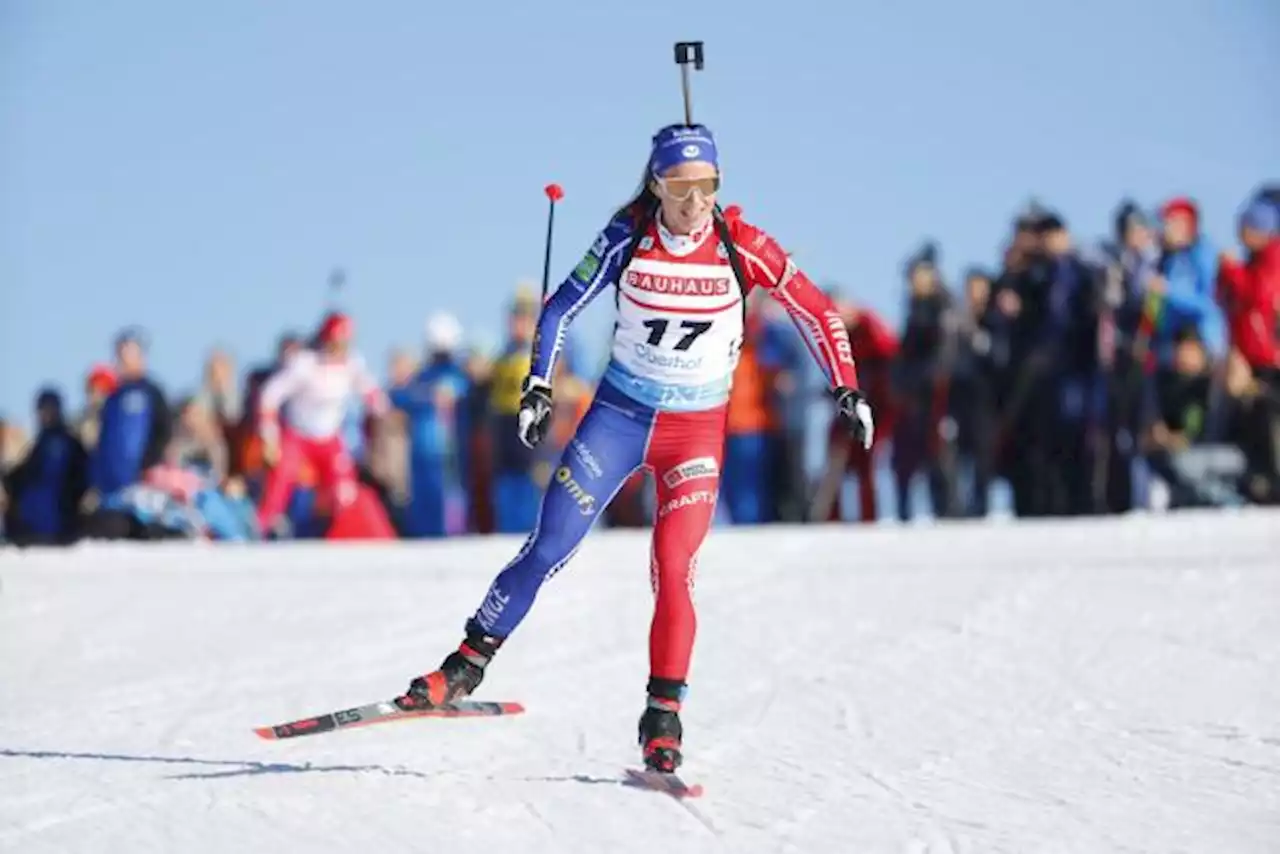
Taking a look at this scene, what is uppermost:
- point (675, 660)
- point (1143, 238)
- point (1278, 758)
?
point (1143, 238)

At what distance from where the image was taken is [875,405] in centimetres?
1370

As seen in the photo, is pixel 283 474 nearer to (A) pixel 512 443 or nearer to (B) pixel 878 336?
(A) pixel 512 443

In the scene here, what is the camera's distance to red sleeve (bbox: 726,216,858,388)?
6516 millimetres

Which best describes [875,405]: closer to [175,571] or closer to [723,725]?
[175,571]

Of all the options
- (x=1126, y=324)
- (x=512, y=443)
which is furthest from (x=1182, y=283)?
(x=512, y=443)

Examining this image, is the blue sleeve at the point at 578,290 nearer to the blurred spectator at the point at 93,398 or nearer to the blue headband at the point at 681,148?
the blue headband at the point at 681,148

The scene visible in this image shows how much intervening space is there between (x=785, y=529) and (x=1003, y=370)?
6.17 feet

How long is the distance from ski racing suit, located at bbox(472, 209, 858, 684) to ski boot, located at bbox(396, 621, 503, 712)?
7cm

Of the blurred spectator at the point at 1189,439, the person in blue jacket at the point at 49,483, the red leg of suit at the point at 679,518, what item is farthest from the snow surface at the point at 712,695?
the person in blue jacket at the point at 49,483

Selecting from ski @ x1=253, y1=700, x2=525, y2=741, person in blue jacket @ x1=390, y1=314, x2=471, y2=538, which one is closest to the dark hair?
ski @ x1=253, y1=700, x2=525, y2=741

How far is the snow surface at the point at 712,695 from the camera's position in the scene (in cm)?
553

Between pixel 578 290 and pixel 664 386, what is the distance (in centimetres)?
42

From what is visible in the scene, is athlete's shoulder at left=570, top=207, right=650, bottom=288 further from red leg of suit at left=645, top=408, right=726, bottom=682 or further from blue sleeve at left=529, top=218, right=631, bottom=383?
red leg of suit at left=645, top=408, right=726, bottom=682

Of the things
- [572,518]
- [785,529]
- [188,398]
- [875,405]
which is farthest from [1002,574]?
[188,398]
